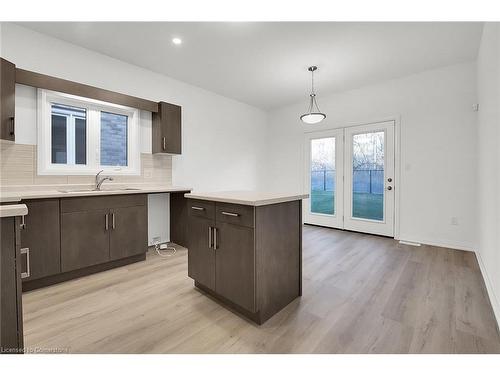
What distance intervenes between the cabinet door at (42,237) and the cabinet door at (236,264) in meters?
1.67

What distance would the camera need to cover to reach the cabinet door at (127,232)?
8.89 feet

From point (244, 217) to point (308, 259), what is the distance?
1.75m

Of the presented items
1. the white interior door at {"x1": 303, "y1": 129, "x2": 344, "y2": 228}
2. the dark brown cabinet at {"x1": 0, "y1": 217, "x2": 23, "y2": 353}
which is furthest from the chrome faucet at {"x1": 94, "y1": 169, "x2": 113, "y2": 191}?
the white interior door at {"x1": 303, "y1": 129, "x2": 344, "y2": 228}

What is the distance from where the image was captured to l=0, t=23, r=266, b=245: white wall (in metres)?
2.58

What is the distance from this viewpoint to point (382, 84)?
4.08 metres

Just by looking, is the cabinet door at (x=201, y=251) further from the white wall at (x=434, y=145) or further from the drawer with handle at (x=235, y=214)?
the white wall at (x=434, y=145)

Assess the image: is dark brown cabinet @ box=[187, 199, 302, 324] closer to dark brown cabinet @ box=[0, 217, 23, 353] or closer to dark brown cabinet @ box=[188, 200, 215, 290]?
dark brown cabinet @ box=[188, 200, 215, 290]

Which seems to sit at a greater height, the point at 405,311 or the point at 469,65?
the point at 469,65

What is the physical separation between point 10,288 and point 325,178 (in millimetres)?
4732

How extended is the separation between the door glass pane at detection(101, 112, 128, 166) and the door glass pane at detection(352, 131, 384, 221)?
394cm
